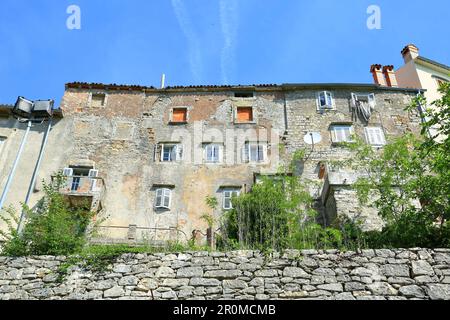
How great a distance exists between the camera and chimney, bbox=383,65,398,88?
81.2 ft

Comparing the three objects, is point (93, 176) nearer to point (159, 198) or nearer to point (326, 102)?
point (159, 198)

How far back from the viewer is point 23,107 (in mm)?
14961

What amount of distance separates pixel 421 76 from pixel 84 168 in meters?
20.7

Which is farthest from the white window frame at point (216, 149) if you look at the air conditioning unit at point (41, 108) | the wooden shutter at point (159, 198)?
the air conditioning unit at point (41, 108)

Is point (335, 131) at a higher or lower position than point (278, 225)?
higher

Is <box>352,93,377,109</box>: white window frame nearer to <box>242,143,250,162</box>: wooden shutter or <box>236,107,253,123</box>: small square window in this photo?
<box>236,107,253,123</box>: small square window

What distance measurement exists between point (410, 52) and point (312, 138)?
11127 mm

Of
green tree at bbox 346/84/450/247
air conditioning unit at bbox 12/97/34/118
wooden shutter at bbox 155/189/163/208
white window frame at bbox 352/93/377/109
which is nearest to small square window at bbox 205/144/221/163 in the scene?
wooden shutter at bbox 155/189/163/208

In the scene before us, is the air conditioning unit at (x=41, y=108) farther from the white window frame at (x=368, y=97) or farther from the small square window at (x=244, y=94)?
the white window frame at (x=368, y=97)

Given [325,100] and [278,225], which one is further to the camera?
[325,100]

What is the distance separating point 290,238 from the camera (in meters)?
9.29

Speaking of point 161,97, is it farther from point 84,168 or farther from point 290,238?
point 290,238

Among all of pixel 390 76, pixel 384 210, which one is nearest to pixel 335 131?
pixel 390 76
